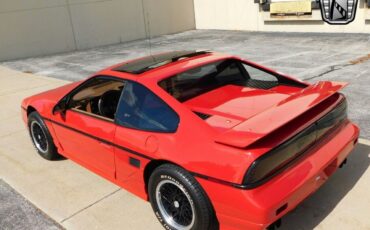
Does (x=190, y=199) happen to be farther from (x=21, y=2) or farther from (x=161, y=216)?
(x=21, y=2)

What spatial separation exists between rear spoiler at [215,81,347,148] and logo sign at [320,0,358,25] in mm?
12061

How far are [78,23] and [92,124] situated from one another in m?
14.0

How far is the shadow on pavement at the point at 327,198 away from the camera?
11.5 feet

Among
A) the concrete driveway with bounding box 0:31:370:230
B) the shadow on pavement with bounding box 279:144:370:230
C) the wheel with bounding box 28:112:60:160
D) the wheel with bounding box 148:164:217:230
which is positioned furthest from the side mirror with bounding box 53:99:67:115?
the shadow on pavement with bounding box 279:144:370:230

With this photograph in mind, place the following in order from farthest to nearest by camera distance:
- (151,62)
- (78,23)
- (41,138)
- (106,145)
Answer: (78,23) → (41,138) → (151,62) → (106,145)

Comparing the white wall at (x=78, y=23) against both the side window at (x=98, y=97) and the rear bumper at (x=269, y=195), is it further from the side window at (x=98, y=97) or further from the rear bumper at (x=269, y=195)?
the rear bumper at (x=269, y=195)

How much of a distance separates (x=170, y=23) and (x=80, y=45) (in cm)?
525

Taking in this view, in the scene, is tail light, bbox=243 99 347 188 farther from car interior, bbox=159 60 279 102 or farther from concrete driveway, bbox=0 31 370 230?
car interior, bbox=159 60 279 102

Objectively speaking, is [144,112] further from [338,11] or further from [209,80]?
[338,11]

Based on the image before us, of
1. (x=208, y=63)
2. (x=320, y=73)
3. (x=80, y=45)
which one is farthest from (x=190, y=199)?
(x=80, y=45)

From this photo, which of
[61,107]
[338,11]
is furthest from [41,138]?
[338,11]

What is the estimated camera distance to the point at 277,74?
438 cm

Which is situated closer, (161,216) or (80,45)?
(161,216)

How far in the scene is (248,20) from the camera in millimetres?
18391
